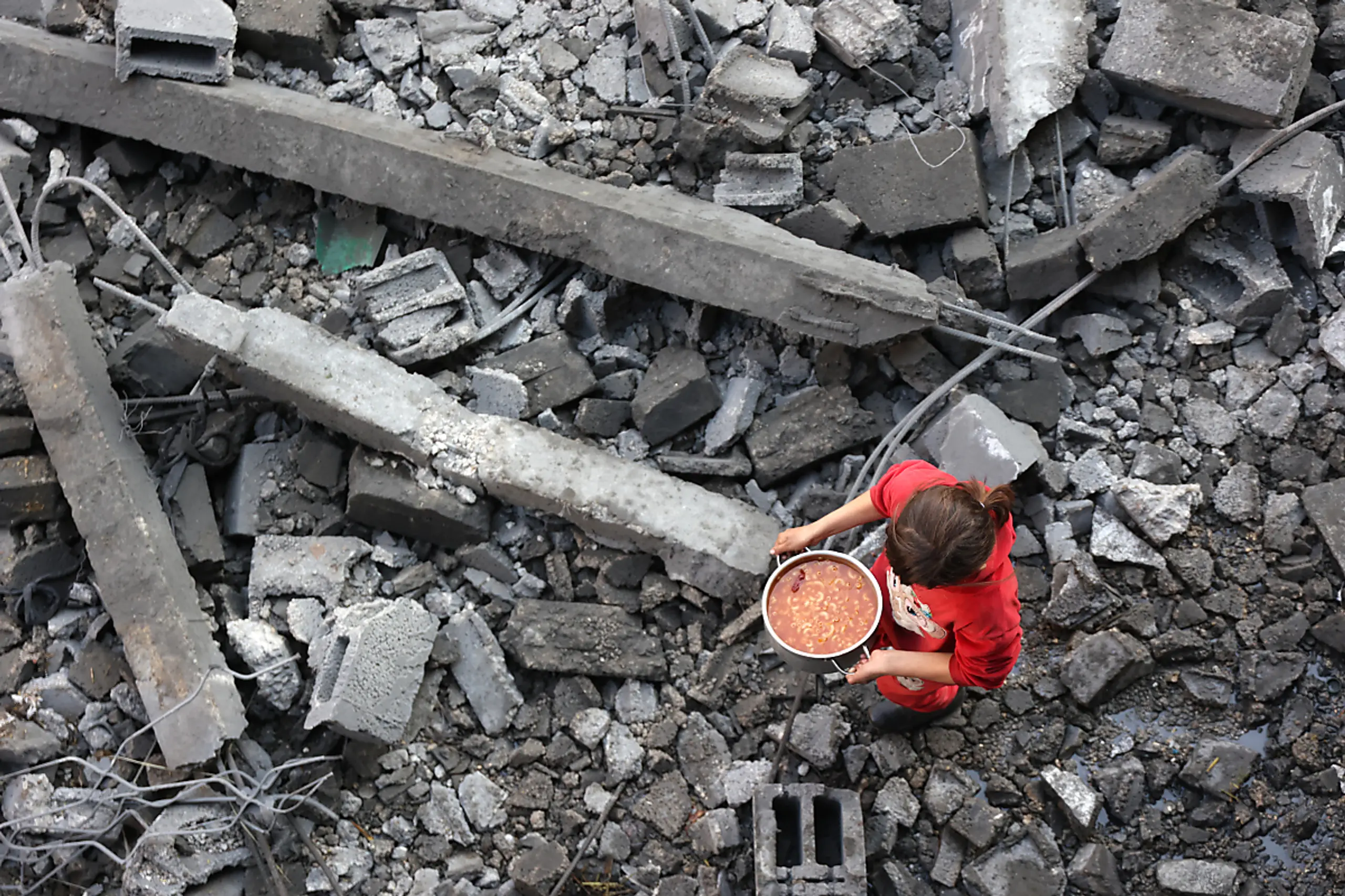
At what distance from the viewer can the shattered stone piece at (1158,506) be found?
4.56m

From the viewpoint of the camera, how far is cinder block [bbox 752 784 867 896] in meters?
4.09

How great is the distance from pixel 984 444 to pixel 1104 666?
1.04 meters

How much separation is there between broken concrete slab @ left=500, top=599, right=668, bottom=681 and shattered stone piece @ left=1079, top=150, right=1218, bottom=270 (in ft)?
8.98

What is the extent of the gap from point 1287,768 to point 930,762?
1428 millimetres

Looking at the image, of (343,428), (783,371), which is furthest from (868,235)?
(343,428)

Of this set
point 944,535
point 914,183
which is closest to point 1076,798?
point 944,535

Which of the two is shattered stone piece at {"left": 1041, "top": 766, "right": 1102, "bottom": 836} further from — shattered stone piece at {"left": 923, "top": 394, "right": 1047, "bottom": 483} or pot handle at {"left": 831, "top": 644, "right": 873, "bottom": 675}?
shattered stone piece at {"left": 923, "top": 394, "right": 1047, "bottom": 483}

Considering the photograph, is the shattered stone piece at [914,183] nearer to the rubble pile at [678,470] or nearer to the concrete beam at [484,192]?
the rubble pile at [678,470]

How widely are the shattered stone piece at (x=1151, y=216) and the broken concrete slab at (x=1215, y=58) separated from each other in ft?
1.10

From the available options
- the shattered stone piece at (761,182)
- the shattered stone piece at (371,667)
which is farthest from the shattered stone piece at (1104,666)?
the shattered stone piece at (371,667)

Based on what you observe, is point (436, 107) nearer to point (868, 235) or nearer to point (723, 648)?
point (868, 235)

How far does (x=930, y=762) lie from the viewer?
175 inches

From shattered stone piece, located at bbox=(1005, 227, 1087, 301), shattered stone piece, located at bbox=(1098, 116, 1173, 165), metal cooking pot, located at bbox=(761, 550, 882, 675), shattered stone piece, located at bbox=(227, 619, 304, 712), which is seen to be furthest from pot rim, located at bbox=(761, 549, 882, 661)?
shattered stone piece, located at bbox=(1098, 116, 1173, 165)

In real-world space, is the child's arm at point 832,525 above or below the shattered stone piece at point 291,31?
below
